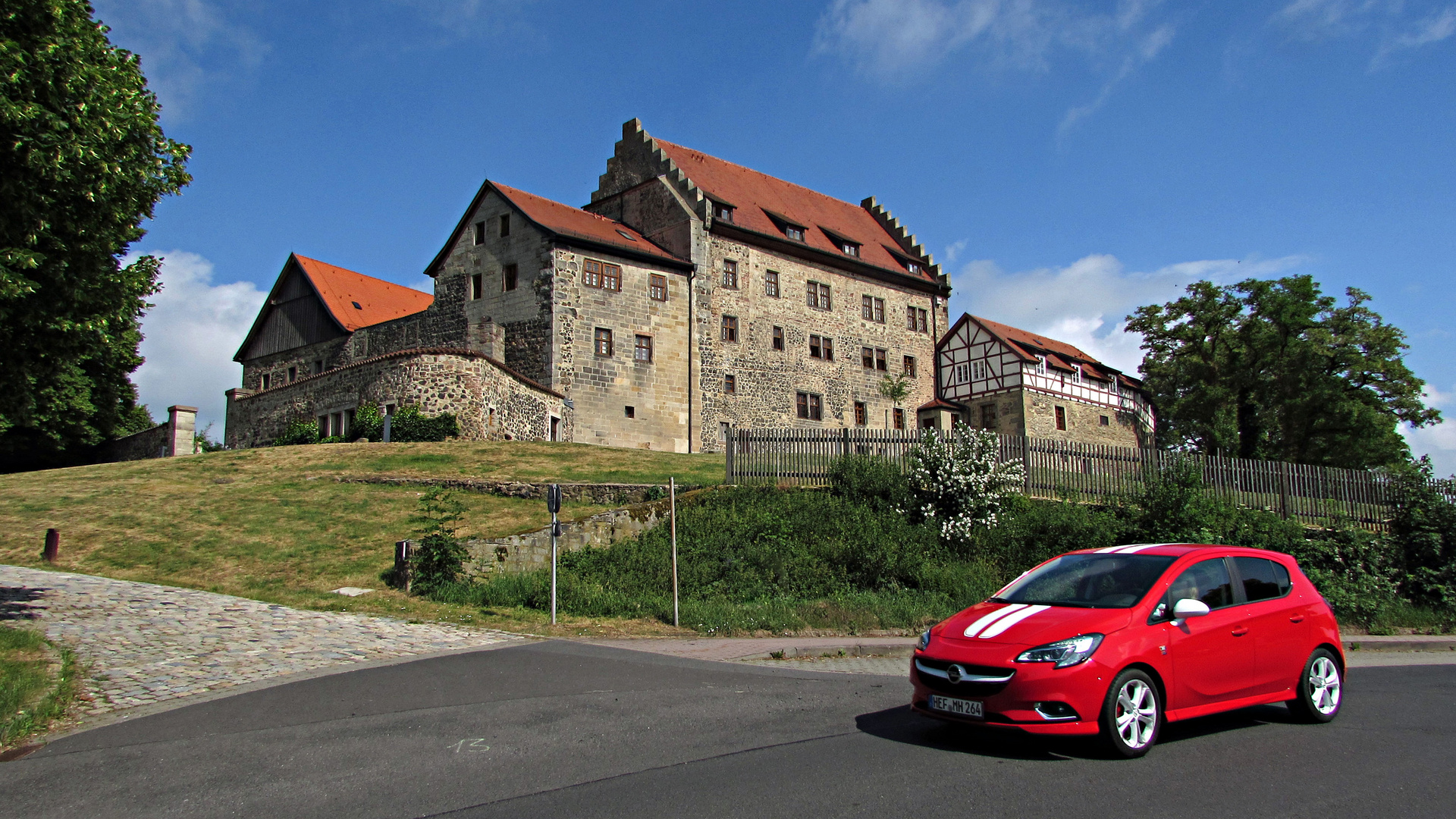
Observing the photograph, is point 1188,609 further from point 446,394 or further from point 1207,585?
point 446,394

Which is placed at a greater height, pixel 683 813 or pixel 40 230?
pixel 40 230

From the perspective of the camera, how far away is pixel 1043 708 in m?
6.05

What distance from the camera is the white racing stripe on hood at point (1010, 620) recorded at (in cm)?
660

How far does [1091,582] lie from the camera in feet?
23.4

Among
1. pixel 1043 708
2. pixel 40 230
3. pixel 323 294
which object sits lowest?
pixel 1043 708

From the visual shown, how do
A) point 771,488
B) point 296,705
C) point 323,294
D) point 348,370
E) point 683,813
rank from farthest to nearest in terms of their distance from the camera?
point 323,294 < point 348,370 < point 771,488 < point 296,705 < point 683,813

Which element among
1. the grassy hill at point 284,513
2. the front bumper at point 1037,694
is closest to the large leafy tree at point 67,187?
the grassy hill at point 284,513

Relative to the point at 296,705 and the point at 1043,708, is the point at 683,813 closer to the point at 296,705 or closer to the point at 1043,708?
the point at 1043,708

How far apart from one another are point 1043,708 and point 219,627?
35.0 ft

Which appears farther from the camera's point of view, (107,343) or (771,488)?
(771,488)

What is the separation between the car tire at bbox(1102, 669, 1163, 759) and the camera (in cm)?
608

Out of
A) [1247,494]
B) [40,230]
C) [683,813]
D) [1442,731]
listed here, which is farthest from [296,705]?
[1247,494]

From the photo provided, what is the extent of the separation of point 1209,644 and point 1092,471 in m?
16.0

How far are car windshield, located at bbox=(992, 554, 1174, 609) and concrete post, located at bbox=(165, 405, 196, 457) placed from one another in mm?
38024
